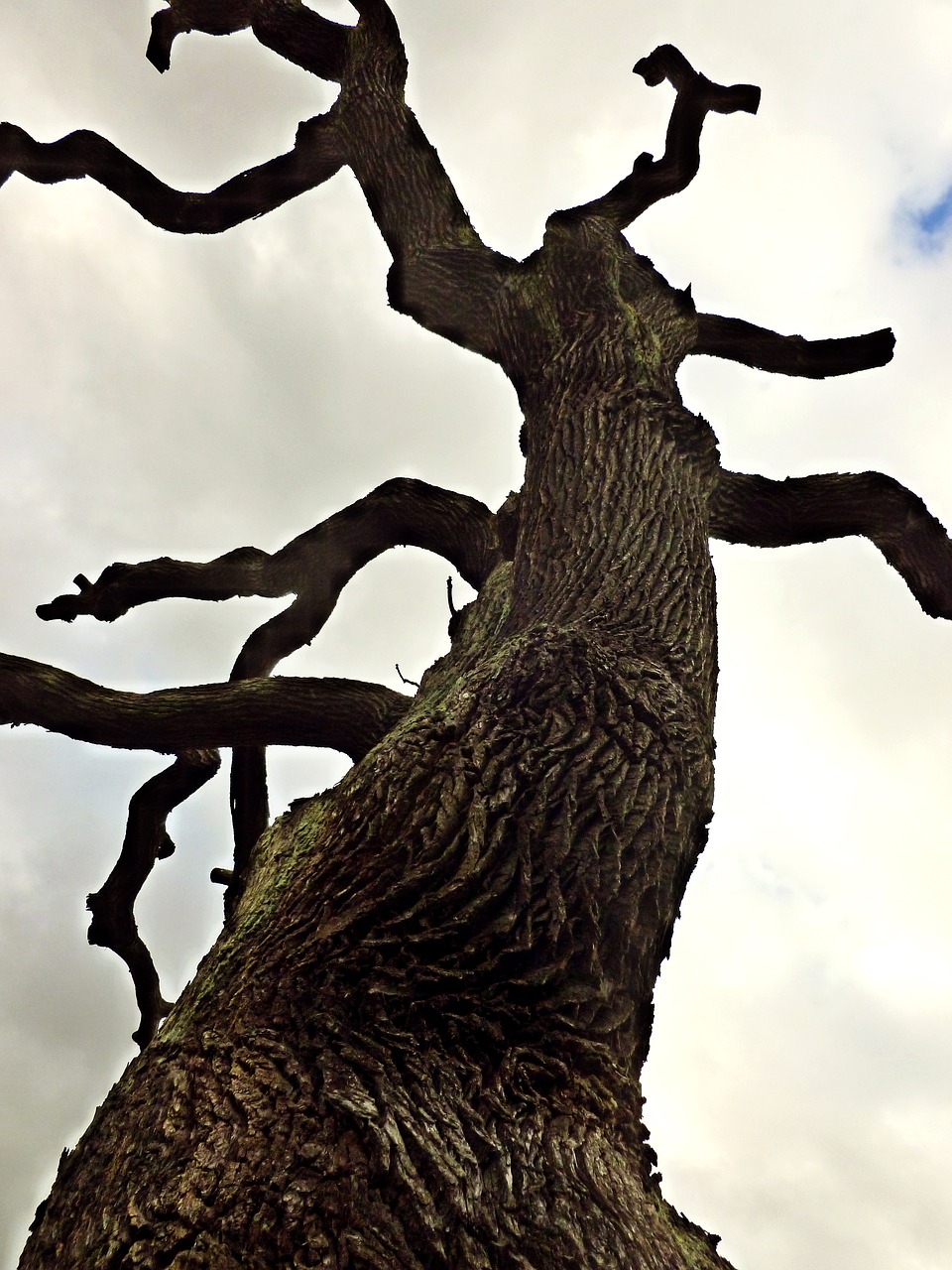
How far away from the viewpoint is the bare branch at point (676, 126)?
15.5 ft

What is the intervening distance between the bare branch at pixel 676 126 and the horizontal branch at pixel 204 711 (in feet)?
9.76

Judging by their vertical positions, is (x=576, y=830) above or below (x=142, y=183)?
below

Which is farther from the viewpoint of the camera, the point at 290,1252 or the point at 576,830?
the point at 576,830

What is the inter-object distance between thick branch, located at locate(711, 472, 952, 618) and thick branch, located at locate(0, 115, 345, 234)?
107 inches

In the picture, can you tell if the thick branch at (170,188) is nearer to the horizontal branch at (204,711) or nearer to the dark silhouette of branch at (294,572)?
the dark silhouette of branch at (294,572)

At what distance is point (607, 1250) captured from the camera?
4.15 feet

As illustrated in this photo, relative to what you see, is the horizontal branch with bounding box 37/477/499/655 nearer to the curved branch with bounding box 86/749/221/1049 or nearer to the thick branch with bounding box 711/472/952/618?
the curved branch with bounding box 86/749/221/1049

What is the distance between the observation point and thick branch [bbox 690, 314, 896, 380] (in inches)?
179

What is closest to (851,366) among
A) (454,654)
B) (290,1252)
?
(454,654)

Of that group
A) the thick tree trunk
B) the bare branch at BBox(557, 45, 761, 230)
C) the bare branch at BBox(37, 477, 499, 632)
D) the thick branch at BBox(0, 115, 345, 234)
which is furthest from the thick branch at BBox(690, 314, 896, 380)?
the thick tree trunk

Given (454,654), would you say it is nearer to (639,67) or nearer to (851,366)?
(851,366)

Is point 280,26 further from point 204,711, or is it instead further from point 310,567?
point 204,711

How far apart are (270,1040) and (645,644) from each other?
1314 mm

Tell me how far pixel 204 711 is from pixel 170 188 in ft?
11.0
